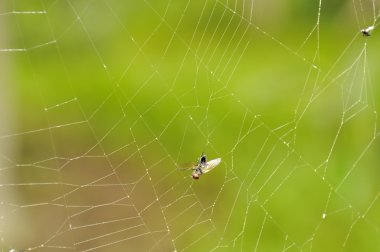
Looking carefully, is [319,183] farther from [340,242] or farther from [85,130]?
[85,130]

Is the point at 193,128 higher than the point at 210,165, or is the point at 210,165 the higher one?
the point at 193,128

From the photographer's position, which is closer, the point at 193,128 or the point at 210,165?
the point at 210,165

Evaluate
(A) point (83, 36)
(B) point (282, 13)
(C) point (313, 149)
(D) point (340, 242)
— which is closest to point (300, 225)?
(D) point (340, 242)

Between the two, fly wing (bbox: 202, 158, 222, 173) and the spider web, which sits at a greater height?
the spider web

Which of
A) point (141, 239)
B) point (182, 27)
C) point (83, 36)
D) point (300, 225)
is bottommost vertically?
point (300, 225)

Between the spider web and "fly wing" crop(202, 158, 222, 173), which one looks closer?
"fly wing" crop(202, 158, 222, 173)

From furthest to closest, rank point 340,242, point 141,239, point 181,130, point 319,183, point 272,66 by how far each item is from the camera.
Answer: point 272,66 → point 181,130 → point 141,239 → point 319,183 → point 340,242

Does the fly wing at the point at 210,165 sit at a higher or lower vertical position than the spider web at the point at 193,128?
lower

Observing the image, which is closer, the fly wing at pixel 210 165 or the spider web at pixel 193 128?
→ the fly wing at pixel 210 165
